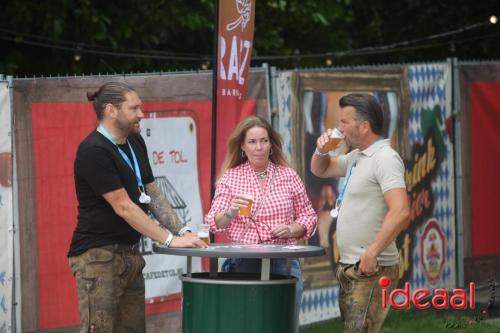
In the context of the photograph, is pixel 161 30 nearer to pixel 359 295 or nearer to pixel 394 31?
pixel 394 31

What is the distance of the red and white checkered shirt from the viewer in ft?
22.0

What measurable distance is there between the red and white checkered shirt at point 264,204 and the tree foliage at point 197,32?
4.65m

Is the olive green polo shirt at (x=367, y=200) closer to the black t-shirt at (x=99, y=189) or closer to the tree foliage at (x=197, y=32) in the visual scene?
the black t-shirt at (x=99, y=189)

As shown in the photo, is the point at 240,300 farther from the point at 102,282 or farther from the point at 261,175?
the point at 261,175

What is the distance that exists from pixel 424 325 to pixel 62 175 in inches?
141

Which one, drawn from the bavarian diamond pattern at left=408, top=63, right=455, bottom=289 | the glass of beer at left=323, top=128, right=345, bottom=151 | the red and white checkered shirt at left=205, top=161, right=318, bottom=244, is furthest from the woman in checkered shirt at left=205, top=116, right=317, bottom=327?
the bavarian diamond pattern at left=408, top=63, right=455, bottom=289

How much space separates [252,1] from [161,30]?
6.78 meters

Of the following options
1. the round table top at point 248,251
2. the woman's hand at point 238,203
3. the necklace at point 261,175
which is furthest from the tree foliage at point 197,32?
the round table top at point 248,251

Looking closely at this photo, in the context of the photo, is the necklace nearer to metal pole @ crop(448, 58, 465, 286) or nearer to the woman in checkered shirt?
the woman in checkered shirt

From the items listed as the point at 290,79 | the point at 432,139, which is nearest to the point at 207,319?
the point at 290,79

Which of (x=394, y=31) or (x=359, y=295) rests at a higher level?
(x=394, y=31)

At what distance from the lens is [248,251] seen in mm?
6016

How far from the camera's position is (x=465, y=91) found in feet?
39.0

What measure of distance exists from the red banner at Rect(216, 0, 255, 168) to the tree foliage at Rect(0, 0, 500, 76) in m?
3.65
